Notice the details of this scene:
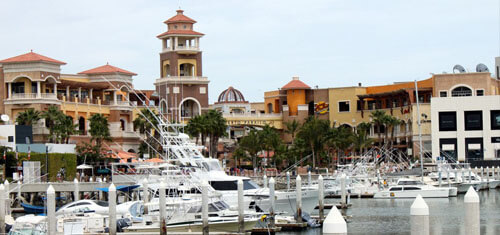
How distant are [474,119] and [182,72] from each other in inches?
1561

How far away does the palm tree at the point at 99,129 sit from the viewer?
315 feet

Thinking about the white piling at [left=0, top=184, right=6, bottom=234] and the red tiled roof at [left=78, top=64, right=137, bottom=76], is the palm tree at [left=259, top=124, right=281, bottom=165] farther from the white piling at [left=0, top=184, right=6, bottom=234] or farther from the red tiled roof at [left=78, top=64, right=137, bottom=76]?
the white piling at [left=0, top=184, right=6, bottom=234]

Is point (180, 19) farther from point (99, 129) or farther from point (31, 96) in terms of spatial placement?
point (31, 96)

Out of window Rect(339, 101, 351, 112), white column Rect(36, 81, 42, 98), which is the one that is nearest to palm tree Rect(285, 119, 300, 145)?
window Rect(339, 101, 351, 112)

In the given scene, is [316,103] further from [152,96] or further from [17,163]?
[17,163]

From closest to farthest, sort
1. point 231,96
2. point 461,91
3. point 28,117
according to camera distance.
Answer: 1. point 28,117
2. point 461,91
3. point 231,96

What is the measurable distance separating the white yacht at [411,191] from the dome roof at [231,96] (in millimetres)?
61422

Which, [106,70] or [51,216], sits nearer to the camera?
[51,216]

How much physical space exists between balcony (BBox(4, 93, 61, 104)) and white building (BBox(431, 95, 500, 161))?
4984cm

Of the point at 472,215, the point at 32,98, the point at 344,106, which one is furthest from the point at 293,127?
the point at 472,215

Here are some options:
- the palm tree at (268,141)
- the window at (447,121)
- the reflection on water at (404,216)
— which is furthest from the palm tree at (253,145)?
the reflection on water at (404,216)

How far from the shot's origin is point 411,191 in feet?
242

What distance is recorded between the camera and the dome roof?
134375 millimetres

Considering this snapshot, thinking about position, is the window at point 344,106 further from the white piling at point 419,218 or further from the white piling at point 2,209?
the white piling at point 419,218
